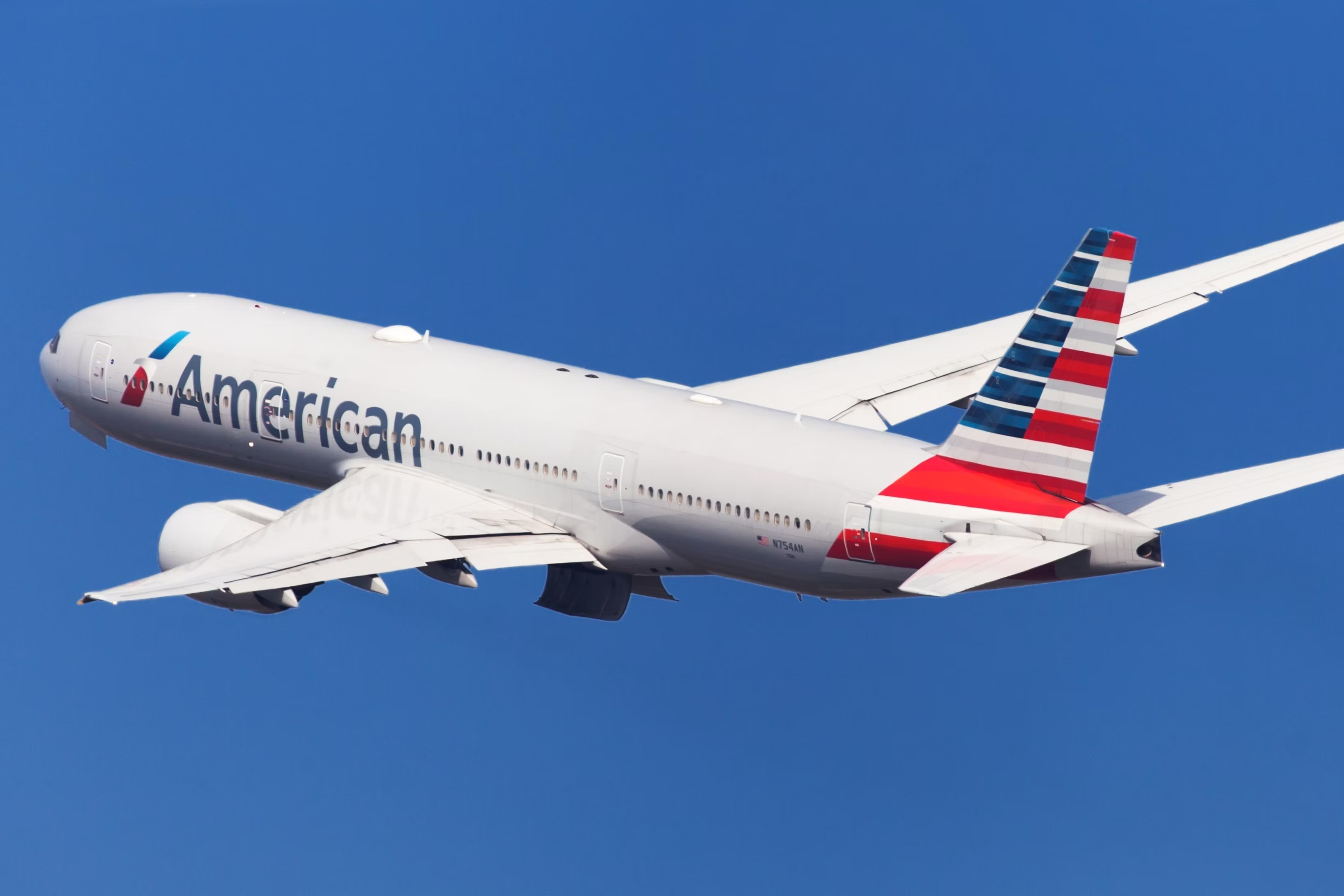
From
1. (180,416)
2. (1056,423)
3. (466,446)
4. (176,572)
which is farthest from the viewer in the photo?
(180,416)

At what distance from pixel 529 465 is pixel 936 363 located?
10346 millimetres

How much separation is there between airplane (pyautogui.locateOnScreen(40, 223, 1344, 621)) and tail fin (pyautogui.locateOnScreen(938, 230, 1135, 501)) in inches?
1.7

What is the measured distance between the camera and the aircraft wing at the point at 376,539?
4791 cm

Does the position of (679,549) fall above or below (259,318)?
below

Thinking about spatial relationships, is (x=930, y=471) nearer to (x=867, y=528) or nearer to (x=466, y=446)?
(x=867, y=528)

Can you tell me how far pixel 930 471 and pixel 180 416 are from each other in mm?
17892

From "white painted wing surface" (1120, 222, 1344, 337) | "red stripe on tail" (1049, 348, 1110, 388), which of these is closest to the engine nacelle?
"red stripe on tail" (1049, 348, 1110, 388)

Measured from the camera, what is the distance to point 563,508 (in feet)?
165

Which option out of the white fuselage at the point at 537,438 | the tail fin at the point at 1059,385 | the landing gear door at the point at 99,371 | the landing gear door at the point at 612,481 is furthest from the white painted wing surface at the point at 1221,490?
the landing gear door at the point at 99,371

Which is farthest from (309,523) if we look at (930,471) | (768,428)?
(930,471)

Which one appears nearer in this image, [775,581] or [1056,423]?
[1056,423]

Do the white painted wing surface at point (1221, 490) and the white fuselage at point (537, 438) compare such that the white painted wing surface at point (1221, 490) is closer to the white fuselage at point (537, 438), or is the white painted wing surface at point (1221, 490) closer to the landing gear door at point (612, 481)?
the white fuselage at point (537, 438)

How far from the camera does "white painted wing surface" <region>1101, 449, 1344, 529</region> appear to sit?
1683 inches

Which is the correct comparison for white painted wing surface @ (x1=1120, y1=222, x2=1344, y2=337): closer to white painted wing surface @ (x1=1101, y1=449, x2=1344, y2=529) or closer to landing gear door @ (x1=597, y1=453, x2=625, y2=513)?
white painted wing surface @ (x1=1101, y1=449, x2=1344, y2=529)
